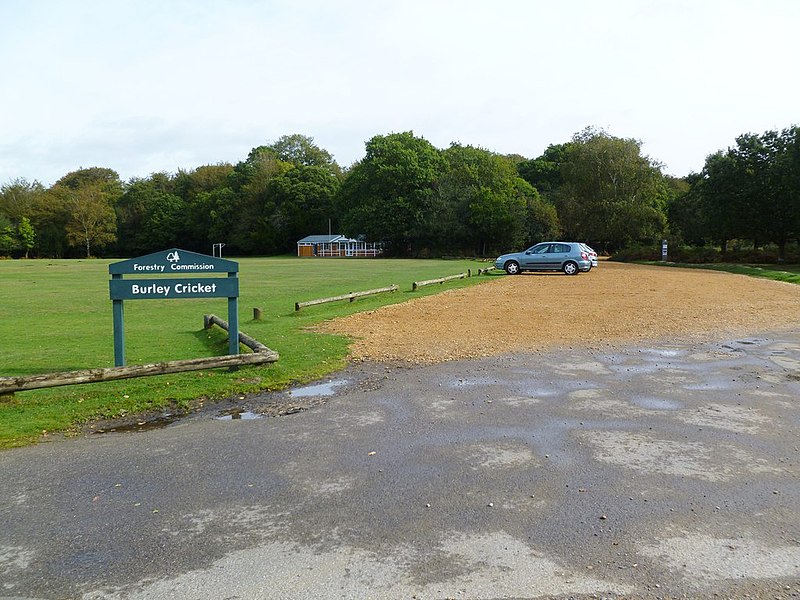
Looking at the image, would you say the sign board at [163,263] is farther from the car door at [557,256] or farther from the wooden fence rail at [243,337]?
the car door at [557,256]

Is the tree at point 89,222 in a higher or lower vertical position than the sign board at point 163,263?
higher

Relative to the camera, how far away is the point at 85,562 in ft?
11.3

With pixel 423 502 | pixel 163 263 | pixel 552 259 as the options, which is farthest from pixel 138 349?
pixel 552 259

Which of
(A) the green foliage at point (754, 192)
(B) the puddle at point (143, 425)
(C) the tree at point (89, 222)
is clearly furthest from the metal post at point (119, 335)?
(C) the tree at point (89, 222)

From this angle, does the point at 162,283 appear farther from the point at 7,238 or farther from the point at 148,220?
the point at 148,220

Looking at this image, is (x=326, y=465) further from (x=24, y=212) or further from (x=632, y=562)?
→ (x=24, y=212)

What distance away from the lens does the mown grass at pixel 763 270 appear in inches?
1180

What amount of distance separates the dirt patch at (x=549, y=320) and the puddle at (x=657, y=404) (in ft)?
10.9

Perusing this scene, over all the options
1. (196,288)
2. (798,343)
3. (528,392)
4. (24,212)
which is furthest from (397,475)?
(24,212)

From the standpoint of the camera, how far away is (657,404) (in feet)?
22.3

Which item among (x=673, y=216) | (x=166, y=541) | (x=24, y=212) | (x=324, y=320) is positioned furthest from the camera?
(x=24, y=212)

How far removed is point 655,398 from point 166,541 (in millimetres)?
5414

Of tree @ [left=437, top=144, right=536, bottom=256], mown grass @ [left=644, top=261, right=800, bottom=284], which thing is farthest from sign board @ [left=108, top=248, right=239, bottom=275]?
tree @ [left=437, top=144, right=536, bottom=256]

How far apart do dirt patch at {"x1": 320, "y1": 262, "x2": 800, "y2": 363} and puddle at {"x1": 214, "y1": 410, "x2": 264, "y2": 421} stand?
10.6ft
